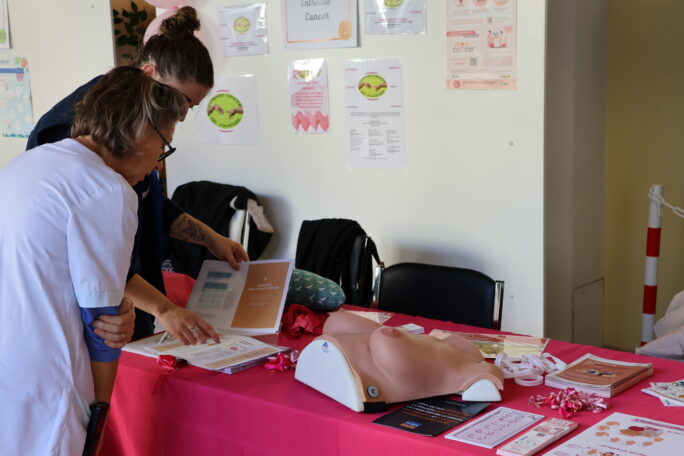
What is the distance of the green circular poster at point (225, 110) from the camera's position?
387 cm

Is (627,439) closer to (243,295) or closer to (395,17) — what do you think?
(243,295)

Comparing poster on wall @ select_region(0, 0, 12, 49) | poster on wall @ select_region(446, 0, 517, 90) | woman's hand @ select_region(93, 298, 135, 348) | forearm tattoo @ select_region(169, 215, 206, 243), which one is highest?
poster on wall @ select_region(0, 0, 12, 49)

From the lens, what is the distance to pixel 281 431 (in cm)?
175

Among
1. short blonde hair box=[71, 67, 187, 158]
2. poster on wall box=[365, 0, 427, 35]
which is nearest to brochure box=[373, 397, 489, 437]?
short blonde hair box=[71, 67, 187, 158]

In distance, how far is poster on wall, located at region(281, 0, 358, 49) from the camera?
3422 mm

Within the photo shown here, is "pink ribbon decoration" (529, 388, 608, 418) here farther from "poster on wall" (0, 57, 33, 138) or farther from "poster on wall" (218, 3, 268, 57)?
"poster on wall" (0, 57, 33, 138)

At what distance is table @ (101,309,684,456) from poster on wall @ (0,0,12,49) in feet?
11.3

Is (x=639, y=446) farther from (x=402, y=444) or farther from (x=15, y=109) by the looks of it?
(x=15, y=109)

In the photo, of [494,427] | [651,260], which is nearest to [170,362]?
[494,427]

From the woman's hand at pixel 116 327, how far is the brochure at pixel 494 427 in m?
0.67

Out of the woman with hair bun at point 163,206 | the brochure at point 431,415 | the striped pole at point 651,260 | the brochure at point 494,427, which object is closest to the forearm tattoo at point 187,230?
the woman with hair bun at point 163,206

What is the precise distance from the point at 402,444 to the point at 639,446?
17.3 inches

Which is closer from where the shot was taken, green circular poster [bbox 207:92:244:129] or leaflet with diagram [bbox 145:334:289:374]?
leaflet with diagram [bbox 145:334:289:374]

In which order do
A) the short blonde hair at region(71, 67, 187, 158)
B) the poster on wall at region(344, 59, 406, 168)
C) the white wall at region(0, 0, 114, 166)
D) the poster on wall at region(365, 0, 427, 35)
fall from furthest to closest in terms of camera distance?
the white wall at region(0, 0, 114, 166)
the poster on wall at region(344, 59, 406, 168)
the poster on wall at region(365, 0, 427, 35)
the short blonde hair at region(71, 67, 187, 158)
